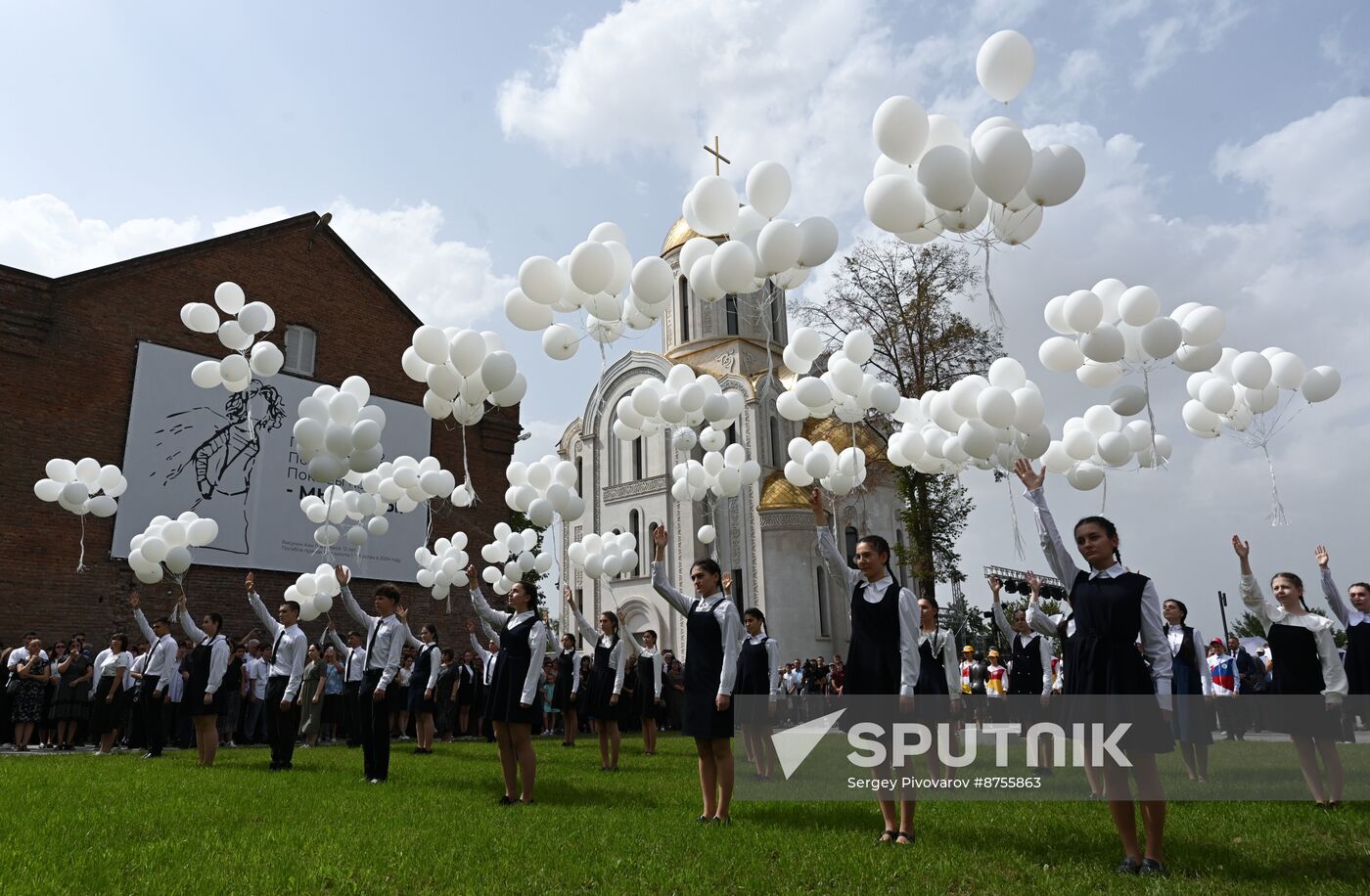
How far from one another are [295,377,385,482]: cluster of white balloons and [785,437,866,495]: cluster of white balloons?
16.1 ft

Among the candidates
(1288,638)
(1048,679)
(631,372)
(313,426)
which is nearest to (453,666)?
(313,426)

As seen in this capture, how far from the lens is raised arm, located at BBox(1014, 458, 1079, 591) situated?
5.38m

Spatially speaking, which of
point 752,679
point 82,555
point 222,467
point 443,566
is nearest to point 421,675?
point 443,566

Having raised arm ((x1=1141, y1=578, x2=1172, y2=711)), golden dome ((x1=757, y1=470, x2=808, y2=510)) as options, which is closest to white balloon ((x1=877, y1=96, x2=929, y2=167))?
raised arm ((x1=1141, y1=578, x2=1172, y2=711))

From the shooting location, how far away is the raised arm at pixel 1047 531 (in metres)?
5.38

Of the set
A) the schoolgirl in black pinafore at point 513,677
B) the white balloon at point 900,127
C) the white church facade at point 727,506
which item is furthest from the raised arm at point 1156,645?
the white church facade at point 727,506

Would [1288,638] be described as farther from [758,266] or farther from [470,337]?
[470,337]

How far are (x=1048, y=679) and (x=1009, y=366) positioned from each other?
3964mm

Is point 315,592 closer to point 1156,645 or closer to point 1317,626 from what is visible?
point 1156,645

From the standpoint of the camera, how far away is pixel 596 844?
5.68 metres

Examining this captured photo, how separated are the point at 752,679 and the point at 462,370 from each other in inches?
188

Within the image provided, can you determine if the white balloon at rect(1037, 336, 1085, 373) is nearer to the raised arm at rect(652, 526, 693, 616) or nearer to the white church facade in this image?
the raised arm at rect(652, 526, 693, 616)

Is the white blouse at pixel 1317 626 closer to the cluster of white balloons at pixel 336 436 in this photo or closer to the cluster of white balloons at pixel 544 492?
the cluster of white balloons at pixel 544 492

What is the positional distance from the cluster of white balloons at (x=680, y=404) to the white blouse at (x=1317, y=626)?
17.5 ft
